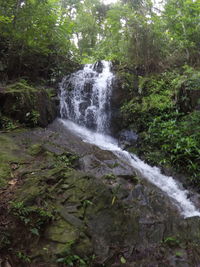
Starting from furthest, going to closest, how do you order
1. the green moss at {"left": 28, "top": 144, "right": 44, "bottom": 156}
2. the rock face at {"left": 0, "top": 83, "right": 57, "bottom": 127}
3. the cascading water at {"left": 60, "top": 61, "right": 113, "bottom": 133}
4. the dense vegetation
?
the cascading water at {"left": 60, "top": 61, "right": 113, "bottom": 133}
the dense vegetation
the rock face at {"left": 0, "top": 83, "right": 57, "bottom": 127}
the green moss at {"left": 28, "top": 144, "right": 44, "bottom": 156}

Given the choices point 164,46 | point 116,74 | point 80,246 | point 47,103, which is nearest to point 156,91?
point 116,74

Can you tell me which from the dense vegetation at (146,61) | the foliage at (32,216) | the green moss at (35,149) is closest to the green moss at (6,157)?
the green moss at (35,149)

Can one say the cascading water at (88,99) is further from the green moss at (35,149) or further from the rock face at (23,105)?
the green moss at (35,149)

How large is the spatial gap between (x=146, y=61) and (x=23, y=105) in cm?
697

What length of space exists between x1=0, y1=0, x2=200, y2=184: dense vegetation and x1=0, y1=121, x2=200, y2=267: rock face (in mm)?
2463

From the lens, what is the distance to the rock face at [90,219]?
2.97 m

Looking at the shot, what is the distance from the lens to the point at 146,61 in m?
11.0

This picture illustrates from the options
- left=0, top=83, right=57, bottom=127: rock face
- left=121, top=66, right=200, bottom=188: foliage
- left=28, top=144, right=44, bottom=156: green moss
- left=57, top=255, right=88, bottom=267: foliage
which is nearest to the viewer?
left=57, top=255, right=88, bottom=267: foliage

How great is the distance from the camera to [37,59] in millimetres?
10477

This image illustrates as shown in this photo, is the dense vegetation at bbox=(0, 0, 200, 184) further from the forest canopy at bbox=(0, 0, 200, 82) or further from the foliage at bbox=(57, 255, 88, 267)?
the foliage at bbox=(57, 255, 88, 267)

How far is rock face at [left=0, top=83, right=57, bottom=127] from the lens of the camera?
6980 millimetres

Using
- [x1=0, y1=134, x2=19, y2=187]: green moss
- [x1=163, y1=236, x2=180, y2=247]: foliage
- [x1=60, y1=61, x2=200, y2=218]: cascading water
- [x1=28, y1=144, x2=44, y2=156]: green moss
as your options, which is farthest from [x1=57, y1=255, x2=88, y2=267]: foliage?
[x1=60, y1=61, x2=200, y2=218]: cascading water

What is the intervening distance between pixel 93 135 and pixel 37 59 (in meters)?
4.93

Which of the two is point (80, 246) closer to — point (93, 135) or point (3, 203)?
point (3, 203)
